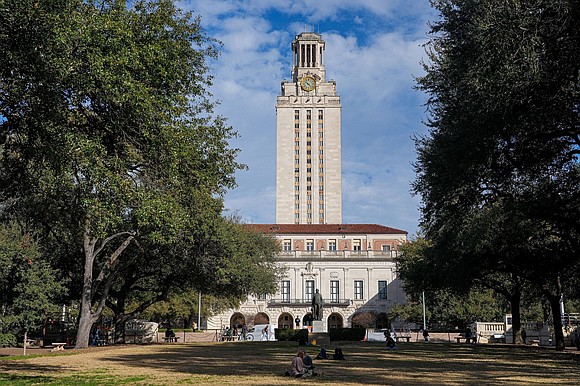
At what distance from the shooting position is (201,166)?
2614cm

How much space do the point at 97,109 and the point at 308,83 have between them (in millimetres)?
126298

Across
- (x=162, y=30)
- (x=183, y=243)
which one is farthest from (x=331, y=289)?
(x=162, y=30)

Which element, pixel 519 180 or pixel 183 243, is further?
pixel 183 243

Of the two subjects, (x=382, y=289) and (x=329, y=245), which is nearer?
(x=382, y=289)

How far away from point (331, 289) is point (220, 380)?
85.4 metres

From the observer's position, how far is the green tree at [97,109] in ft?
46.8

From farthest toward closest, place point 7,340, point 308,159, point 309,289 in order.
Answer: point 308,159
point 309,289
point 7,340

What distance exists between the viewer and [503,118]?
64.1ft

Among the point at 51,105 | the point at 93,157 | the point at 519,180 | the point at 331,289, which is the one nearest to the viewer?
the point at 51,105

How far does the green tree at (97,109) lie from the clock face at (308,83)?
11719 cm

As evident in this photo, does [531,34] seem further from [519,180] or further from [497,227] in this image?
[497,227]

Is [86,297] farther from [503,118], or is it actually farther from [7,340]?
[503,118]

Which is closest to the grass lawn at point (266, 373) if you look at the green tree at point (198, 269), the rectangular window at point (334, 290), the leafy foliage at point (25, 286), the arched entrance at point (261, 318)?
the green tree at point (198, 269)


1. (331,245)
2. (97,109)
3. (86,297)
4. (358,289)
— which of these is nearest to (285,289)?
(331,245)
